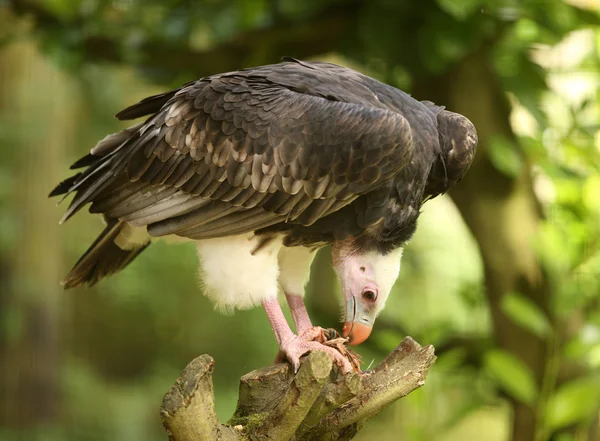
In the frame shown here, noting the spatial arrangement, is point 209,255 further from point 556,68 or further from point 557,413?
point 556,68

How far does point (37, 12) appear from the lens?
14.5 feet

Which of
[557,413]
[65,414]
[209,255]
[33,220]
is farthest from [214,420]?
[65,414]

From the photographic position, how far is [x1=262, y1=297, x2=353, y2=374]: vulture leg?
110 inches

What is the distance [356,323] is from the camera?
296cm

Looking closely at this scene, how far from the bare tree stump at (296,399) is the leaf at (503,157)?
1.45 meters

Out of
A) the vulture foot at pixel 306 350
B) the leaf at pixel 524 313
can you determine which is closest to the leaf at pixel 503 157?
the leaf at pixel 524 313

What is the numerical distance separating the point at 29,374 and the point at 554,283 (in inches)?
219

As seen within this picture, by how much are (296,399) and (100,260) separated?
1374mm

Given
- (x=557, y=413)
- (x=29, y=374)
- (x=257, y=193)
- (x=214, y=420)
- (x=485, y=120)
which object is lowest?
(x=29, y=374)

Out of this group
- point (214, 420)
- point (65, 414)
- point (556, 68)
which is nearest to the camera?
point (214, 420)

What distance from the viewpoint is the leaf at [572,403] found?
381cm

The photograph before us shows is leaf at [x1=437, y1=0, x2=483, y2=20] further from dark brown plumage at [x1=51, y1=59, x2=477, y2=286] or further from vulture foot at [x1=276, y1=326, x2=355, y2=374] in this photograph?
vulture foot at [x1=276, y1=326, x2=355, y2=374]

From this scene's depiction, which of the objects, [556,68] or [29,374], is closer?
[556,68]

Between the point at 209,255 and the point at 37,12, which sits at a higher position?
the point at 37,12
